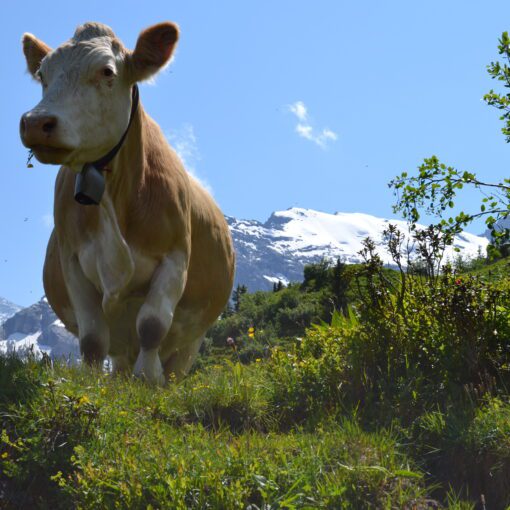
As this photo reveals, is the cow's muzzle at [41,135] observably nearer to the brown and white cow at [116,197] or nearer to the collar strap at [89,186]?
the brown and white cow at [116,197]

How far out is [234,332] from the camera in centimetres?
3934

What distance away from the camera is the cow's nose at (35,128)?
562cm

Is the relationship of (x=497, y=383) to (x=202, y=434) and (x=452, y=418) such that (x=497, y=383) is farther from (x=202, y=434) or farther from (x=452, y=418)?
(x=202, y=434)

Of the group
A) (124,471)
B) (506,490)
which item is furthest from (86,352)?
(506,490)

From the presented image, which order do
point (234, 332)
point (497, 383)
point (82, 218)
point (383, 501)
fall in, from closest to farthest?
1. point (383, 501)
2. point (497, 383)
3. point (82, 218)
4. point (234, 332)

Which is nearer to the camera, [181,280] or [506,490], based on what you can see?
[506,490]

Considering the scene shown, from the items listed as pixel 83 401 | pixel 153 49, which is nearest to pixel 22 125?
pixel 153 49

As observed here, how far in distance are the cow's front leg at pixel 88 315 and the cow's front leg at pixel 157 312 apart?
47 cm

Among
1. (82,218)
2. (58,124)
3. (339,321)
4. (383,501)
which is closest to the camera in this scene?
(383,501)

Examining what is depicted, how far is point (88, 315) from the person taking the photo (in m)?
7.15

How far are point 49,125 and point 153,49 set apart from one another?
1499 mm

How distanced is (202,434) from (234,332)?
3415 centimetres

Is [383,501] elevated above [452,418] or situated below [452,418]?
below

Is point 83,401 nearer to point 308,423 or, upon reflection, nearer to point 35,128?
point 308,423
